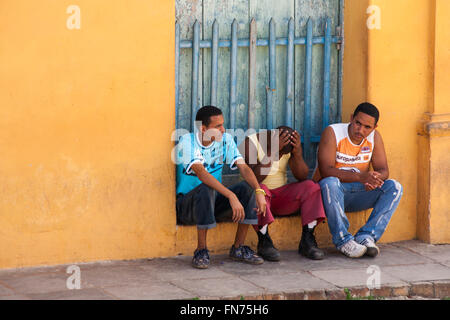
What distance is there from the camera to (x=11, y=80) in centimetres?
577

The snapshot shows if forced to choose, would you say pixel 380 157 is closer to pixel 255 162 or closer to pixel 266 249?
pixel 255 162

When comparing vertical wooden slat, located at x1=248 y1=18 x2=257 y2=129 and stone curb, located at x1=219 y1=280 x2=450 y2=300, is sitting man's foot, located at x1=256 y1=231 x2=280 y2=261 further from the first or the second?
vertical wooden slat, located at x1=248 y1=18 x2=257 y2=129

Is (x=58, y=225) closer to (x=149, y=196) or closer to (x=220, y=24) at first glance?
(x=149, y=196)

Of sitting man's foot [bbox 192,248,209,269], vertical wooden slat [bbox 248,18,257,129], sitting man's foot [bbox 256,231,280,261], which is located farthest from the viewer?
vertical wooden slat [bbox 248,18,257,129]

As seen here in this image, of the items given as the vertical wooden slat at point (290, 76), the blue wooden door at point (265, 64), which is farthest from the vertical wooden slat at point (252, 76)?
the vertical wooden slat at point (290, 76)

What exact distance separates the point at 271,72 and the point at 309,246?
153cm

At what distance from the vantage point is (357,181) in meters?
6.63

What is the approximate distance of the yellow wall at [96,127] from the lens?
5.83 m

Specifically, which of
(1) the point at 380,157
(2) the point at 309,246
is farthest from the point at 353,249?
(1) the point at 380,157

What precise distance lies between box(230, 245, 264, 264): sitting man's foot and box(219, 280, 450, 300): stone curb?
2.53 ft

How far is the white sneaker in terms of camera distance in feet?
20.9

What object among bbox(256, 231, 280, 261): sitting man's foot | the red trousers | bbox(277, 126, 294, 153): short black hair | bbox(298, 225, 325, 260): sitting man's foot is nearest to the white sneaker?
bbox(298, 225, 325, 260): sitting man's foot
